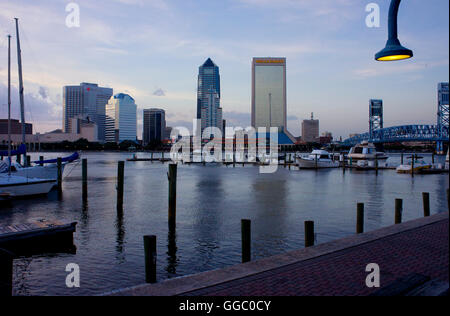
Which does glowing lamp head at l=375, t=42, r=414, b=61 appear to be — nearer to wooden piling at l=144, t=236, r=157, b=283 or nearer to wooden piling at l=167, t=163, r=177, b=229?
wooden piling at l=144, t=236, r=157, b=283

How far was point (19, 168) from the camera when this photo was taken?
33812mm

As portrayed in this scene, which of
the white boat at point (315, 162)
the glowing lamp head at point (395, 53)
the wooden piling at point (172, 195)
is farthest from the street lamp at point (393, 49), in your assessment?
the white boat at point (315, 162)

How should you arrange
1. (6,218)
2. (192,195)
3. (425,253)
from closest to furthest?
(425,253) → (6,218) → (192,195)

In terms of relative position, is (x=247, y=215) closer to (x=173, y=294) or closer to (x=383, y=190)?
(x=173, y=294)

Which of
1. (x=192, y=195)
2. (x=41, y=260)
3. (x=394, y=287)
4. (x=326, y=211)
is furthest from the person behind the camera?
(x=192, y=195)

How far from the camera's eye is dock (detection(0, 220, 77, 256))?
44.5 ft

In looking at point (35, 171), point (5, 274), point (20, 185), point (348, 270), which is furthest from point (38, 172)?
point (348, 270)

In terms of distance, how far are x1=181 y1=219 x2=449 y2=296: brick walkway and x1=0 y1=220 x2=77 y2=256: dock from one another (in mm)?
9726

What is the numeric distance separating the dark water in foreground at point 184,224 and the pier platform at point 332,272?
4310 millimetres

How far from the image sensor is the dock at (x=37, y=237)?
44.5 ft

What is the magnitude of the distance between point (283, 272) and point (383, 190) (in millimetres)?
31957

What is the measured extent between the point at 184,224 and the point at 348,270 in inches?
508

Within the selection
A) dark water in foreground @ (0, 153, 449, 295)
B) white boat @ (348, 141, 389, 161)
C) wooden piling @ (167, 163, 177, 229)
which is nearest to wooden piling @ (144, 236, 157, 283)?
dark water in foreground @ (0, 153, 449, 295)
